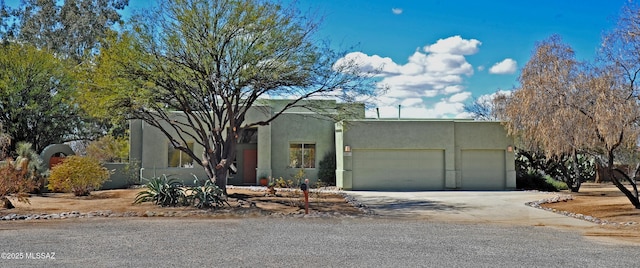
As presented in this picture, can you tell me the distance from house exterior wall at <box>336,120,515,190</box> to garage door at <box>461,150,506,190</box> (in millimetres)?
148

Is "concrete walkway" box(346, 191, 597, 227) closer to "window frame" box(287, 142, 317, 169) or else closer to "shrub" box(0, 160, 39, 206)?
"window frame" box(287, 142, 317, 169)

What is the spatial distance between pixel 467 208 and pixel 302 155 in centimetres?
1138

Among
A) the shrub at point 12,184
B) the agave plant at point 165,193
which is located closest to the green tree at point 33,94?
the shrub at point 12,184

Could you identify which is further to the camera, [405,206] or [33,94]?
[33,94]

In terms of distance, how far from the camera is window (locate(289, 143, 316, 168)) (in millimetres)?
26406

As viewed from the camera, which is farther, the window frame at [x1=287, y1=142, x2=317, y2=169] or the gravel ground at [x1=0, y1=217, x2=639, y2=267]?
the window frame at [x1=287, y1=142, x2=317, y2=169]

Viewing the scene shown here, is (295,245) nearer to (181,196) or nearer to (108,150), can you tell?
(181,196)

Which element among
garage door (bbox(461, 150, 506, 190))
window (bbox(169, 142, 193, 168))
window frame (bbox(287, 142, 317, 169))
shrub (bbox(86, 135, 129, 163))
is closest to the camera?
garage door (bbox(461, 150, 506, 190))

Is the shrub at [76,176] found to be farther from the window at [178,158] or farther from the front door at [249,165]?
the front door at [249,165]

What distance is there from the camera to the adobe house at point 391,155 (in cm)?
2442

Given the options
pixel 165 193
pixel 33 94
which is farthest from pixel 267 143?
pixel 33 94

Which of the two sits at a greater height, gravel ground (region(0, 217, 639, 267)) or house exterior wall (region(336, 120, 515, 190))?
house exterior wall (region(336, 120, 515, 190))

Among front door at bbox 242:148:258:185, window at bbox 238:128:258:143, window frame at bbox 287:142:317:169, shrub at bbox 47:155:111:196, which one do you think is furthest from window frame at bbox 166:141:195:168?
shrub at bbox 47:155:111:196

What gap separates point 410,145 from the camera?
24.5 m
